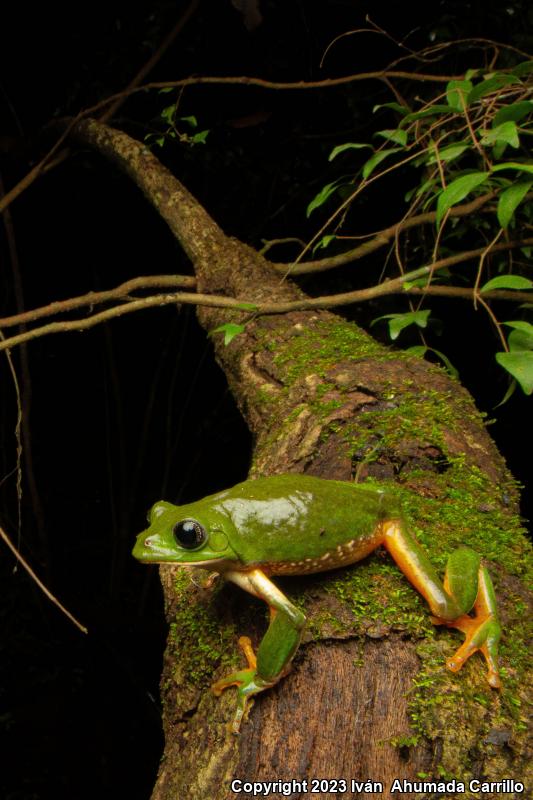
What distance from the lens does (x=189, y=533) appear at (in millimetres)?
1479

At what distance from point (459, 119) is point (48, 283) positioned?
3142 millimetres

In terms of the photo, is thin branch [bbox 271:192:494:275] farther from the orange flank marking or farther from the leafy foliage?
the orange flank marking

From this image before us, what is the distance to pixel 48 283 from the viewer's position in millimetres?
4840

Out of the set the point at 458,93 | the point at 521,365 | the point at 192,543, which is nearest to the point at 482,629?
the point at 192,543

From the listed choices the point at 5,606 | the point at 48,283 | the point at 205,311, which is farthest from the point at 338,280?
the point at 5,606

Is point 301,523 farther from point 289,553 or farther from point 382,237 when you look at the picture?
point 382,237

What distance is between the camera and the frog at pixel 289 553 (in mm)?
1416

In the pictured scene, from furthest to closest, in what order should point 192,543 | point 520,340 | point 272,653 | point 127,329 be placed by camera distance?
→ point 127,329, point 520,340, point 192,543, point 272,653

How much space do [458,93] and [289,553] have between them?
1799mm

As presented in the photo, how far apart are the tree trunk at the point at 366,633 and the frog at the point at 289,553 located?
53mm

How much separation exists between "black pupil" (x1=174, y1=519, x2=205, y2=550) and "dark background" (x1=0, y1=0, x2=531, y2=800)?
2.48 m

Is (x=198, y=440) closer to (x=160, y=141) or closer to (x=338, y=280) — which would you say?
→ (x=338, y=280)

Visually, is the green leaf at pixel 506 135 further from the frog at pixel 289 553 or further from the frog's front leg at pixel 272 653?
the frog's front leg at pixel 272 653

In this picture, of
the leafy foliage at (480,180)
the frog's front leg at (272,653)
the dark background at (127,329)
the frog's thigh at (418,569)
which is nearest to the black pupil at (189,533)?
the frog's front leg at (272,653)
